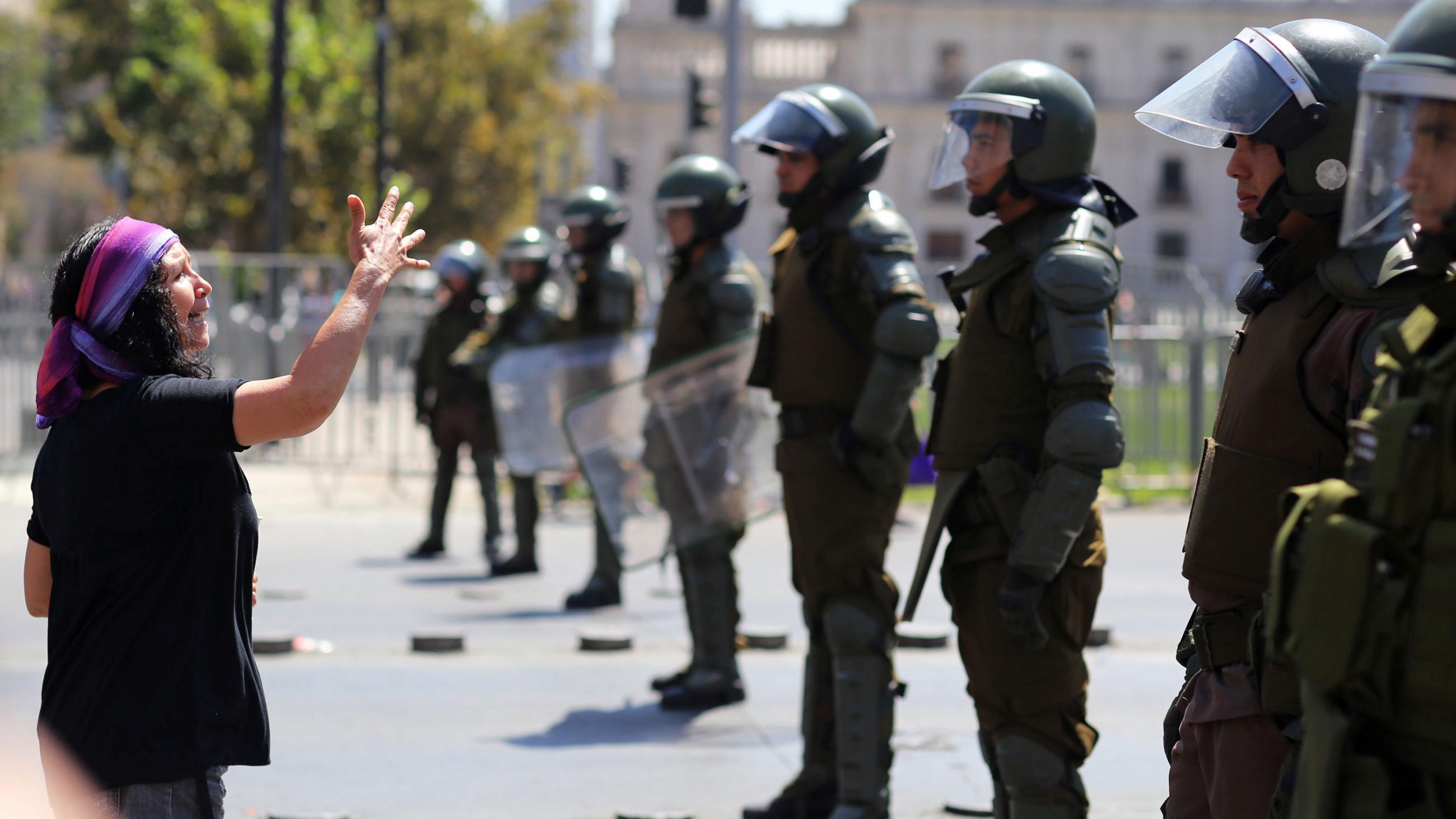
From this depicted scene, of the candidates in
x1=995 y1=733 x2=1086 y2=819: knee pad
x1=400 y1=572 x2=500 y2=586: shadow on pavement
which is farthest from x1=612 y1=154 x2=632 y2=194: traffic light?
x1=995 y1=733 x2=1086 y2=819: knee pad

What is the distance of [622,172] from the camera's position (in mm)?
18781

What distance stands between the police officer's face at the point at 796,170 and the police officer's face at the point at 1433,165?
3.13m

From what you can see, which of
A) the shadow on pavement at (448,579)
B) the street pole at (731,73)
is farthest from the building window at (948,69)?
the shadow on pavement at (448,579)

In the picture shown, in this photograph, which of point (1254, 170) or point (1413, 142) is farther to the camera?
point (1254, 170)

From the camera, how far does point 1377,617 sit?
2115 mm

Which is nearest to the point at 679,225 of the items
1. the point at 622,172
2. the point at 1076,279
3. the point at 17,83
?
the point at 1076,279

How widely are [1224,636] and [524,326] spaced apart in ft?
22.5

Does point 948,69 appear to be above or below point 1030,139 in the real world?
below

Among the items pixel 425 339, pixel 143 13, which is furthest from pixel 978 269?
pixel 143 13

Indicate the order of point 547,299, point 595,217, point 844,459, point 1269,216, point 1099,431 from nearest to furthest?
point 1269,216
point 1099,431
point 844,459
point 595,217
point 547,299

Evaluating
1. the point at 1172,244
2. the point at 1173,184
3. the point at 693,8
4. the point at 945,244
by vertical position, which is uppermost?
the point at 693,8

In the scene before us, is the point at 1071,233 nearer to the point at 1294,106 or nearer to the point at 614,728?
the point at 1294,106

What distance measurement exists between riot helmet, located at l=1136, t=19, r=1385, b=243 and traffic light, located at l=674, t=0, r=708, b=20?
1129 cm

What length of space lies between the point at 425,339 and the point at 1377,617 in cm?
A: 882
